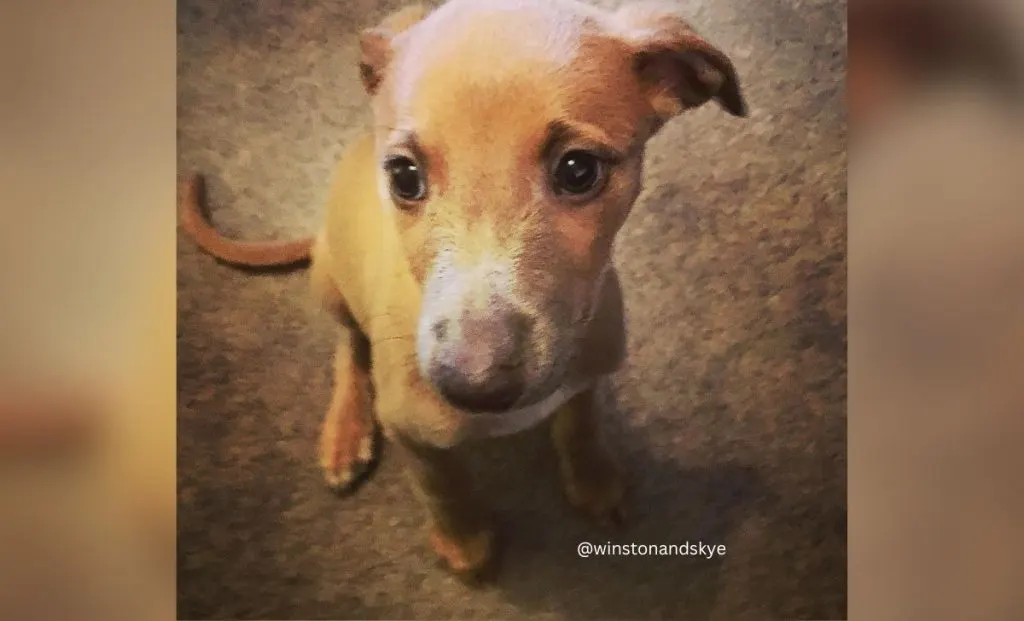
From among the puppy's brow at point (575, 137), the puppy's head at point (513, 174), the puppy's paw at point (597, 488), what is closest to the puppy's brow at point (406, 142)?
the puppy's head at point (513, 174)

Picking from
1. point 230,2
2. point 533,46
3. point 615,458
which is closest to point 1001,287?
point 615,458

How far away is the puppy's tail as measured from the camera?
93 cm

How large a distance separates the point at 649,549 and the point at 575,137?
19.3 inches

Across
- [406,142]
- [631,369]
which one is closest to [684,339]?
[631,369]

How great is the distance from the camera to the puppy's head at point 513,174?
0.81 metres

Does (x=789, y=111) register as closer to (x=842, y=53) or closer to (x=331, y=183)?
(x=842, y=53)

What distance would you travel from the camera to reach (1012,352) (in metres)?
0.94

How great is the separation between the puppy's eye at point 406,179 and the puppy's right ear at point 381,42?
11cm

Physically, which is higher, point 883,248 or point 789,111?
point 789,111

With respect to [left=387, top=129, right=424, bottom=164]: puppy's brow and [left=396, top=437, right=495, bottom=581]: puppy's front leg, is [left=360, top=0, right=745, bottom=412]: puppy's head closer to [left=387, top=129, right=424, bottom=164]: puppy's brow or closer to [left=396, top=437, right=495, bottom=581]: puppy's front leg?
[left=387, top=129, right=424, bottom=164]: puppy's brow

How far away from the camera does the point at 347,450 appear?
0.94 meters

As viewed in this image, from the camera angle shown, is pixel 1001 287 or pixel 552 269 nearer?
pixel 552 269

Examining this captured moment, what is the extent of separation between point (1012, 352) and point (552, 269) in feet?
1.91

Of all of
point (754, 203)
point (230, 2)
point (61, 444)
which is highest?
point (230, 2)
